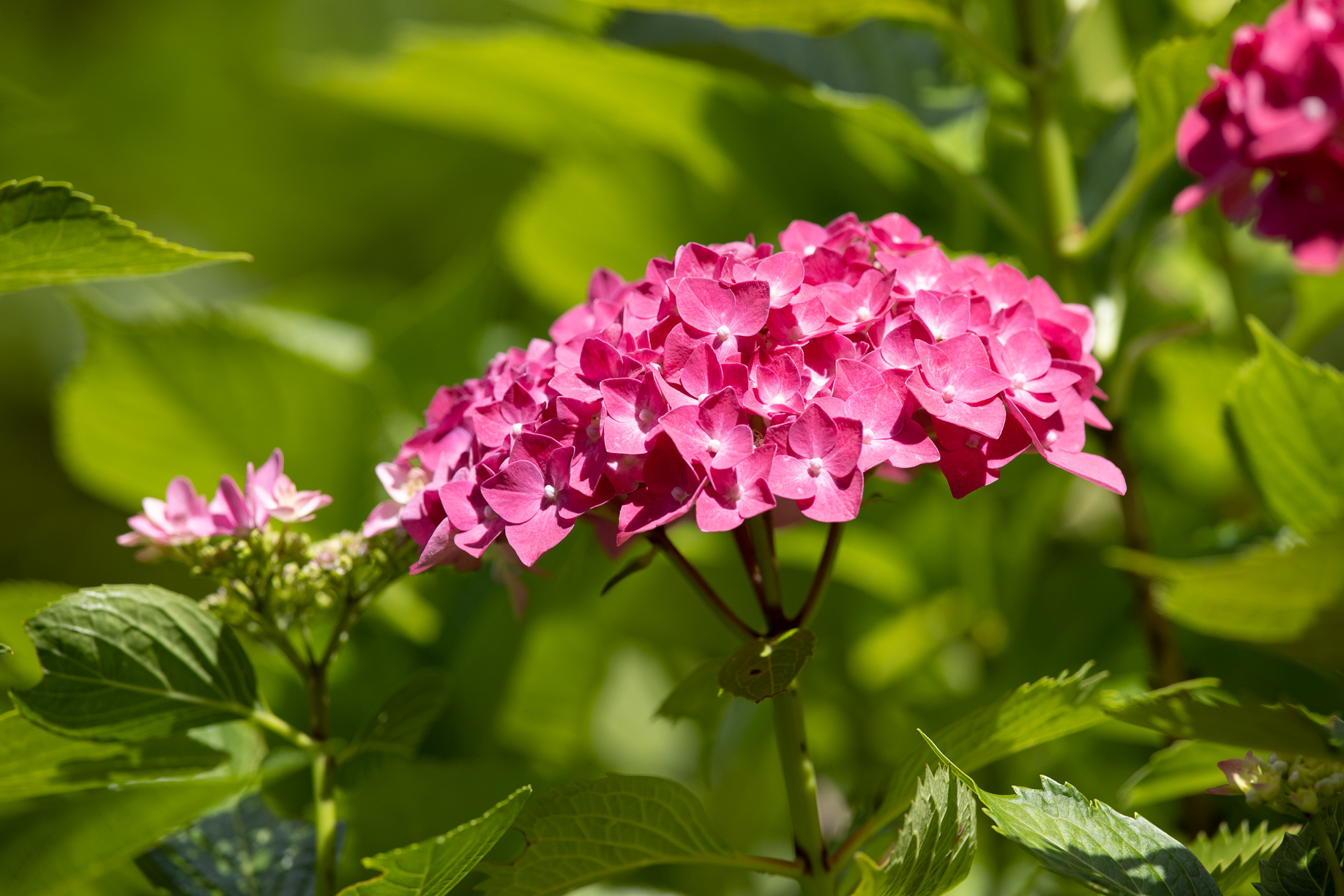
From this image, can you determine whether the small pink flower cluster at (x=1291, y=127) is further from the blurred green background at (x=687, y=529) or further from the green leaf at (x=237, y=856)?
the green leaf at (x=237, y=856)

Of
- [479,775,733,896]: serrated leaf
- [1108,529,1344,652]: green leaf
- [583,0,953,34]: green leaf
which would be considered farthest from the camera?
[583,0,953,34]: green leaf

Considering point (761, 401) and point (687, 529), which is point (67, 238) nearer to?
point (761, 401)

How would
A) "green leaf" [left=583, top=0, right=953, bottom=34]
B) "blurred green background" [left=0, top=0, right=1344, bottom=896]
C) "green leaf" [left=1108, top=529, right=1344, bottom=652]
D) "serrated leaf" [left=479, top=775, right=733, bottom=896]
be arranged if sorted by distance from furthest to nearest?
"blurred green background" [left=0, top=0, right=1344, bottom=896], "green leaf" [left=583, top=0, right=953, bottom=34], "serrated leaf" [left=479, top=775, right=733, bottom=896], "green leaf" [left=1108, top=529, right=1344, bottom=652]

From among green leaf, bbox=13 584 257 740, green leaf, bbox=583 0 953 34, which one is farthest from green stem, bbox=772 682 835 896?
green leaf, bbox=583 0 953 34

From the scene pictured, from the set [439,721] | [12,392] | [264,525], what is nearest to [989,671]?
[439,721]

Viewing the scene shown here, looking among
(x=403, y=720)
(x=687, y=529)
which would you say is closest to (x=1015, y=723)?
(x=403, y=720)

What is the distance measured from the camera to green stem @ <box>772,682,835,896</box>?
0.51 metres

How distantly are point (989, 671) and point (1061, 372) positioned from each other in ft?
1.49

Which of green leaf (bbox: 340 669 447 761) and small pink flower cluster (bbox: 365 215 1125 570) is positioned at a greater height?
small pink flower cluster (bbox: 365 215 1125 570)

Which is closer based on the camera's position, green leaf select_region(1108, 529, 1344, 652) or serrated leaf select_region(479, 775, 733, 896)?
green leaf select_region(1108, 529, 1344, 652)

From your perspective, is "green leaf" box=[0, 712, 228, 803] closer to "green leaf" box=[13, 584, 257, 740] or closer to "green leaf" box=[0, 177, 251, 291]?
"green leaf" box=[13, 584, 257, 740]

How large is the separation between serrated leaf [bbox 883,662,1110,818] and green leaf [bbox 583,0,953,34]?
388 mm

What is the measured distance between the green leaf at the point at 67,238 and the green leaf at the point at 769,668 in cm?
28

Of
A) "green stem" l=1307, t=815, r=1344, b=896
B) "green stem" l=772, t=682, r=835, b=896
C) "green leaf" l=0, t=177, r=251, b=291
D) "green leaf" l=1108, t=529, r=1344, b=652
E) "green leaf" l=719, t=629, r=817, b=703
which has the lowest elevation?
"green stem" l=772, t=682, r=835, b=896
